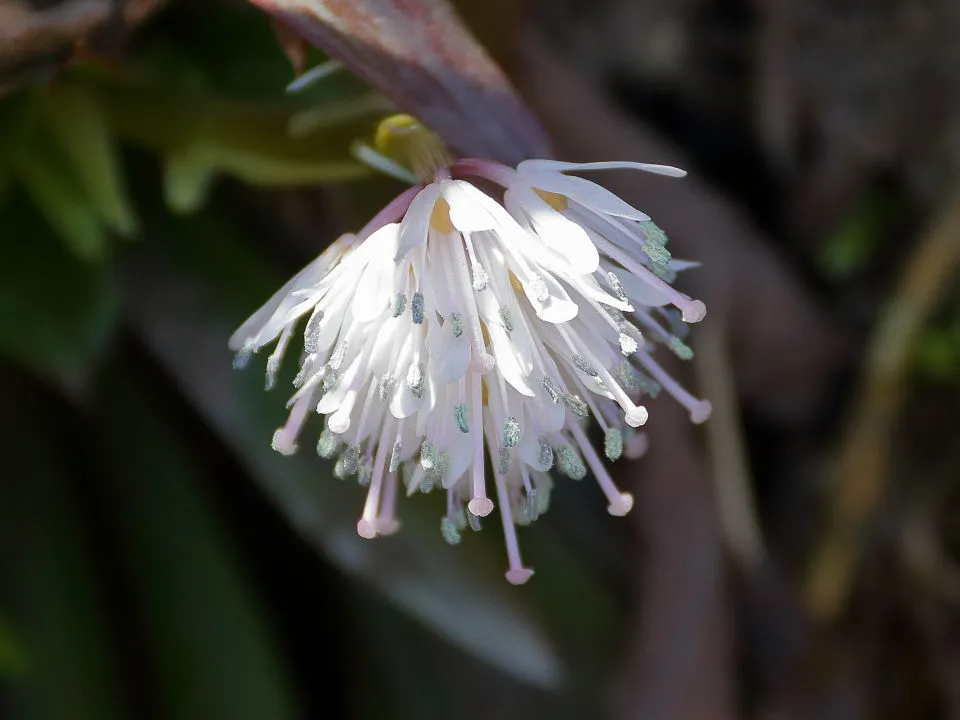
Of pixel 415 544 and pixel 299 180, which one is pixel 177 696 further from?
pixel 299 180

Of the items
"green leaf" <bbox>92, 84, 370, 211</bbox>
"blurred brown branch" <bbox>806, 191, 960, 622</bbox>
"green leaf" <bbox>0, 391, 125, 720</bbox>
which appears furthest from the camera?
"blurred brown branch" <bbox>806, 191, 960, 622</bbox>

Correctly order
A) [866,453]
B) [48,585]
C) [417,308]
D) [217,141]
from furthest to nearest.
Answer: [866,453], [48,585], [217,141], [417,308]

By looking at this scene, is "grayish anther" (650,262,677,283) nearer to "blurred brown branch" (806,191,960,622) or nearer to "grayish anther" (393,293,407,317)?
"grayish anther" (393,293,407,317)

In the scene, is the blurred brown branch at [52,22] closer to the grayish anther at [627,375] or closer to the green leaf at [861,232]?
the grayish anther at [627,375]

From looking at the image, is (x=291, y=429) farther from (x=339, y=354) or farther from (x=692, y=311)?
(x=692, y=311)

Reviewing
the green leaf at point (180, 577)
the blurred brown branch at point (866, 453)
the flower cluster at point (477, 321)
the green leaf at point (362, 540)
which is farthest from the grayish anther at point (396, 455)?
the blurred brown branch at point (866, 453)

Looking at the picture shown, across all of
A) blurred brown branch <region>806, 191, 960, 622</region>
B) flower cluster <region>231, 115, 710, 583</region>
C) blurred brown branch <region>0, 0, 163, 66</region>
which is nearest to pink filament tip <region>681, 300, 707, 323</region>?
flower cluster <region>231, 115, 710, 583</region>

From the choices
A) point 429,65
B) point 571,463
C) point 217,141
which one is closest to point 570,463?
point 571,463
